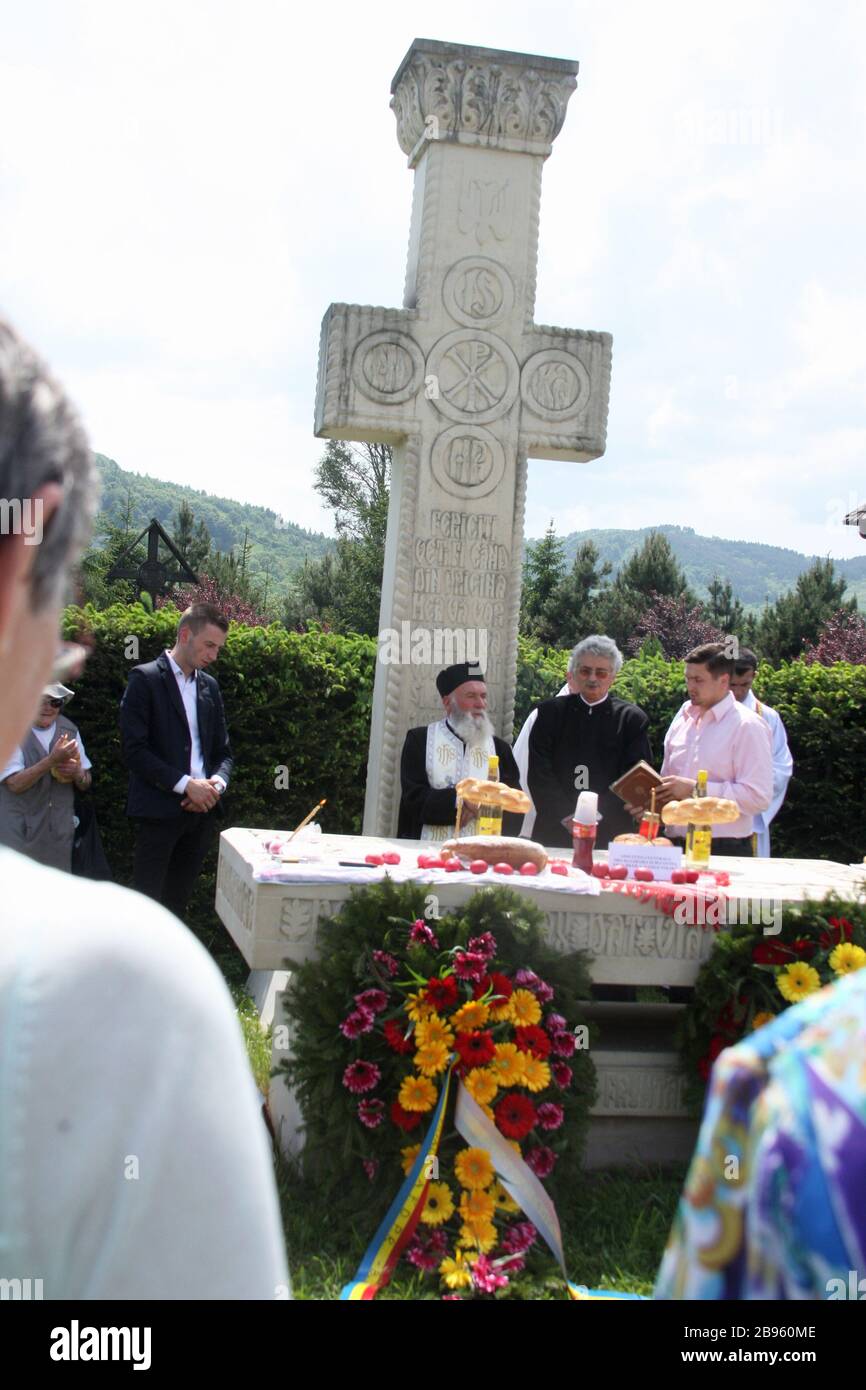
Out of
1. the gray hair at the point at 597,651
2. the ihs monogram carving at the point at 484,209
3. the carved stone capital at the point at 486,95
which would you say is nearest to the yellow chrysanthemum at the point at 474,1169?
the gray hair at the point at 597,651

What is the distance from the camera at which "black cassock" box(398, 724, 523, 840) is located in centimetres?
620

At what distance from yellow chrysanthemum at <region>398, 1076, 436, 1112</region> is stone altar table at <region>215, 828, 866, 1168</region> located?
0.61 meters

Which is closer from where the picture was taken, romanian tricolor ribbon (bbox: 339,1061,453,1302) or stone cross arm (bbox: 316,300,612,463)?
romanian tricolor ribbon (bbox: 339,1061,453,1302)

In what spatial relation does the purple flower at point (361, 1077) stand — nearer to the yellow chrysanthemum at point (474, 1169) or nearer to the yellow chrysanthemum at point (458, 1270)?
the yellow chrysanthemum at point (474, 1169)

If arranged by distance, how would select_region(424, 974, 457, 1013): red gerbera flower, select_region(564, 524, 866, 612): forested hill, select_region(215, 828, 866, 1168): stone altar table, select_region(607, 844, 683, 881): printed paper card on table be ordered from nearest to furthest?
select_region(424, 974, 457, 1013): red gerbera flower → select_region(215, 828, 866, 1168): stone altar table → select_region(607, 844, 683, 881): printed paper card on table → select_region(564, 524, 866, 612): forested hill

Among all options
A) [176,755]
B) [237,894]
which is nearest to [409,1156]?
[237,894]

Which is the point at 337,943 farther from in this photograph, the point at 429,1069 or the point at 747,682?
the point at 747,682

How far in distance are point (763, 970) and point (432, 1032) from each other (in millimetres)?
1331

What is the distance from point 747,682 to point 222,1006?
6965mm

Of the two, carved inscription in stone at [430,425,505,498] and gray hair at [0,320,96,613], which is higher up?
carved inscription in stone at [430,425,505,498]

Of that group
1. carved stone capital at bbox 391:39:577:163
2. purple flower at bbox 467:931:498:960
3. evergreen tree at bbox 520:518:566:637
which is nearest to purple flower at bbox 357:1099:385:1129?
purple flower at bbox 467:931:498:960

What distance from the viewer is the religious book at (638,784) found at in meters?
5.75

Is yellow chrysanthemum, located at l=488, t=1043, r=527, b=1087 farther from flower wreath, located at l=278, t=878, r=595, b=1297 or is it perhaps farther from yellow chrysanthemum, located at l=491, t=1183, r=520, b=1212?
yellow chrysanthemum, located at l=491, t=1183, r=520, b=1212
